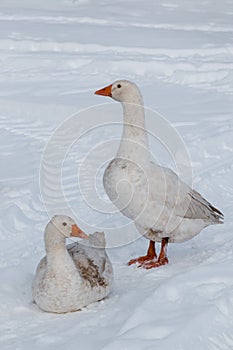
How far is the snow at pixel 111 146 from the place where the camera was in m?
4.66

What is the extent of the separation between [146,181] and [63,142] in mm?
3468

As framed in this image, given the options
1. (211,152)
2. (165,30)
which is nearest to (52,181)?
(211,152)

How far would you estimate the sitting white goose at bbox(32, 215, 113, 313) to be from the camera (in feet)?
16.9

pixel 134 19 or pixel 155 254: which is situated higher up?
pixel 134 19

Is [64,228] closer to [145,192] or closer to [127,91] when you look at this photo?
[145,192]

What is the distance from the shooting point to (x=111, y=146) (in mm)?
8758

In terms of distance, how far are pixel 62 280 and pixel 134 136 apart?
123cm

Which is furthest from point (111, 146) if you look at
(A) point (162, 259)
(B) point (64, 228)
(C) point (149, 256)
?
(B) point (64, 228)

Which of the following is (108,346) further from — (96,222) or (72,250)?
(96,222)

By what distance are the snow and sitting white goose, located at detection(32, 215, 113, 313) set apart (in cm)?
8

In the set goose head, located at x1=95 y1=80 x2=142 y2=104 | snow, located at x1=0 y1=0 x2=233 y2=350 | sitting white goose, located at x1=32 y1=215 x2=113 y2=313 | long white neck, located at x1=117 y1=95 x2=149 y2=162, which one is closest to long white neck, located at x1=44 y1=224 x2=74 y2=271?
sitting white goose, located at x1=32 y1=215 x2=113 y2=313

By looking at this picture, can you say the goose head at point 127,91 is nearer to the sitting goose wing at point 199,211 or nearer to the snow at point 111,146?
the sitting goose wing at point 199,211

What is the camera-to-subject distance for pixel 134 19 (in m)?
15.4

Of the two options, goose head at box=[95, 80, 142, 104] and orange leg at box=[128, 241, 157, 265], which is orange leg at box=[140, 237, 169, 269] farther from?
goose head at box=[95, 80, 142, 104]
